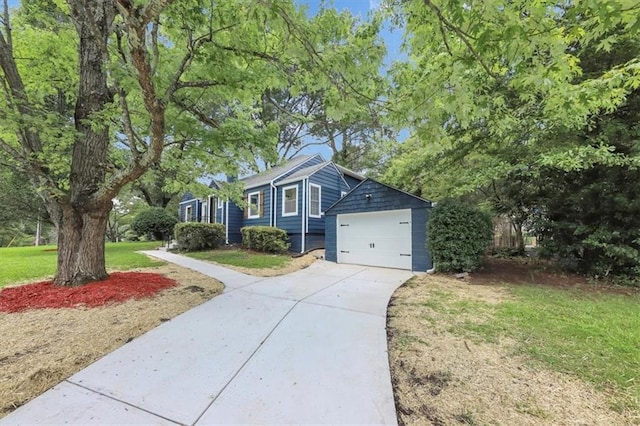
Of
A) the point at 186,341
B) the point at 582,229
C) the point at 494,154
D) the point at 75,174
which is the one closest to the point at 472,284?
the point at 582,229

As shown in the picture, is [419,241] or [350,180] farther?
[350,180]

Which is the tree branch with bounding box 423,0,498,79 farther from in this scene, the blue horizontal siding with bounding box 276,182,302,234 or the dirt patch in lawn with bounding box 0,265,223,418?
the blue horizontal siding with bounding box 276,182,302,234

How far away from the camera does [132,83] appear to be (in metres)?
3.62

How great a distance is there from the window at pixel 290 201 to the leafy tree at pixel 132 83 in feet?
20.7

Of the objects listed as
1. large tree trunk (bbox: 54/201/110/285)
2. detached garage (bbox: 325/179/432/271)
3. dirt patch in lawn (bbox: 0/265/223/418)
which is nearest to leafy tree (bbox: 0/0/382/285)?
large tree trunk (bbox: 54/201/110/285)

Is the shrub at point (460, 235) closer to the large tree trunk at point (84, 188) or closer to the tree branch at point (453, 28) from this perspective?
the tree branch at point (453, 28)

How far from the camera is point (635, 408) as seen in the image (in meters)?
2.08

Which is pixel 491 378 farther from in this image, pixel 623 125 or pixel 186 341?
pixel 623 125

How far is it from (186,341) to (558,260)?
8.98 m

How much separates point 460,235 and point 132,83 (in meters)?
7.27

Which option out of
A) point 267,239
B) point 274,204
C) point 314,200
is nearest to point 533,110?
point 314,200

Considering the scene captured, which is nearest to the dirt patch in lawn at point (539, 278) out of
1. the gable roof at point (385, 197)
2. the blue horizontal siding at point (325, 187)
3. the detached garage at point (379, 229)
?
the detached garage at point (379, 229)

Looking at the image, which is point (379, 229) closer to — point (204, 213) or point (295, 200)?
point (295, 200)

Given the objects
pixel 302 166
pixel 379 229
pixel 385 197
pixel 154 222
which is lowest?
pixel 379 229
